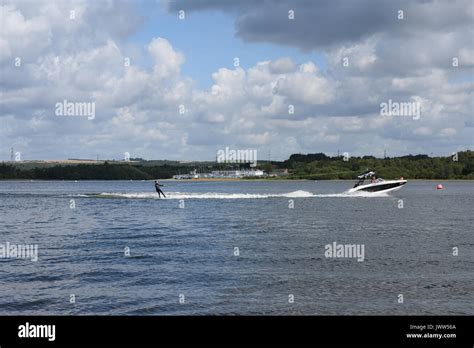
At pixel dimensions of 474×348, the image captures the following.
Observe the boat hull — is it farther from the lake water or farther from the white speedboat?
the lake water

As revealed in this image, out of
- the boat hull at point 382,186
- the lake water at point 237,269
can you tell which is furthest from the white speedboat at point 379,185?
the lake water at point 237,269

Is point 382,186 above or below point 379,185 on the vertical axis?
below

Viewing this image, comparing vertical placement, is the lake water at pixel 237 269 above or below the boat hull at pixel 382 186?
below

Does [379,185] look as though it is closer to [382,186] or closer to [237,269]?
[382,186]

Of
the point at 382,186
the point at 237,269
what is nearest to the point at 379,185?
the point at 382,186

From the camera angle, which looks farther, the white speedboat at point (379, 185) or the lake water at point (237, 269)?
the white speedboat at point (379, 185)

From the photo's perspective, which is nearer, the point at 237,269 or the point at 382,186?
the point at 237,269

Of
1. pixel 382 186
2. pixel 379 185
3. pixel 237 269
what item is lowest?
pixel 237 269

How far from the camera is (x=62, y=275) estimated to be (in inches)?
981

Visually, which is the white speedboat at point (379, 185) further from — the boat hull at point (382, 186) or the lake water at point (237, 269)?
the lake water at point (237, 269)

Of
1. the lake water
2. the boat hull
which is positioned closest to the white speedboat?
the boat hull
